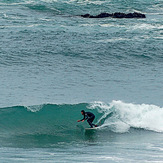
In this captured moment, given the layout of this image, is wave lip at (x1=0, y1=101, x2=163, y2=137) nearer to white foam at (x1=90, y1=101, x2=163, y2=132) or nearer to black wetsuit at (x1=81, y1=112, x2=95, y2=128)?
white foam at (x1=90, y1=101, x2=163, y2=132)

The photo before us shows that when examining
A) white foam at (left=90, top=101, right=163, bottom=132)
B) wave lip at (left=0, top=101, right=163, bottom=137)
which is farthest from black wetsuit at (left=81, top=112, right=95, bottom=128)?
white foam at (left=90, top=101, right=163, bottom=132)

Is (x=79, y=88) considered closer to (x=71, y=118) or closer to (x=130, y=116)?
(x=71, y=118)

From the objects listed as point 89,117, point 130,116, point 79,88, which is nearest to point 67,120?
point 89,117

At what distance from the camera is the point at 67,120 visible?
2548cm

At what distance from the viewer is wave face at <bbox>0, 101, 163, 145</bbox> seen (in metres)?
23.3

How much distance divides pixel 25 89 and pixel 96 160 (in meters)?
11.9

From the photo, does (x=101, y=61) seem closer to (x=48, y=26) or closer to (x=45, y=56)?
(x=45, y=56)

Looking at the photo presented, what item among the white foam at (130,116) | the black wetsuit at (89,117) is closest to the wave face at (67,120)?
the white foam at (130,116)

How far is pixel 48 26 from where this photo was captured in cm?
4775

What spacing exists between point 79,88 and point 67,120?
4.42 meters

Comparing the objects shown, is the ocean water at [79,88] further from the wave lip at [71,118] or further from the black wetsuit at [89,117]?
the black wetsuit at [89,117]

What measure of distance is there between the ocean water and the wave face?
0.18 ft

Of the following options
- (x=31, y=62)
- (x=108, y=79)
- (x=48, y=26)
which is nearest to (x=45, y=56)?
(x=31, y=62)

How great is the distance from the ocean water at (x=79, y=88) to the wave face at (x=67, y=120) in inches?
2.1
